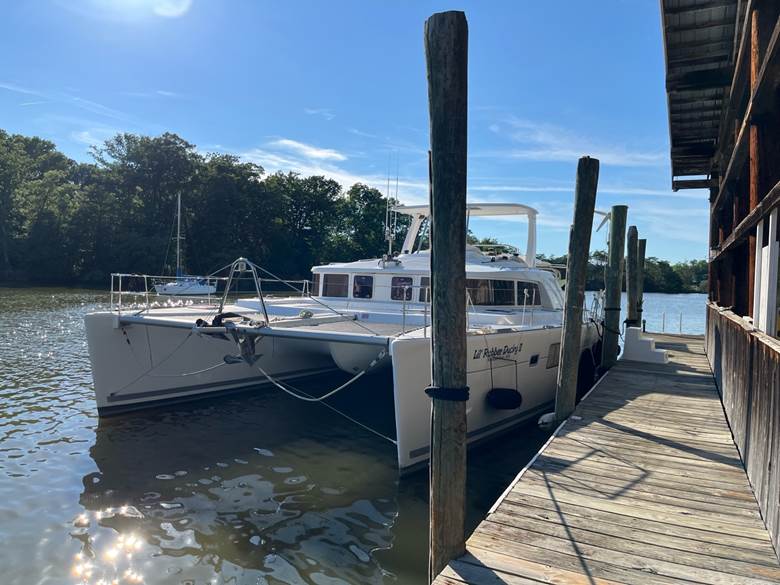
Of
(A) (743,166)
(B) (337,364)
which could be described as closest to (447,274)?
(A) (743,166)

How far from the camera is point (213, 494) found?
625 centimetres

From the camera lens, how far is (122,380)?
8.92 metres

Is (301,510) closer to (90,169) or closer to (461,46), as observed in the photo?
(461,46)

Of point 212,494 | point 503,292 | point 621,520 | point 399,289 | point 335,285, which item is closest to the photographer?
point 621,520

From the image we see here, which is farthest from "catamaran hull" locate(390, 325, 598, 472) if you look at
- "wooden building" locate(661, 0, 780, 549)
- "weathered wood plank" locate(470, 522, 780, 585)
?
"wooden building" locate(661, 0, 780, 549)

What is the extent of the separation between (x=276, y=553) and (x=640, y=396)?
6.06 meters

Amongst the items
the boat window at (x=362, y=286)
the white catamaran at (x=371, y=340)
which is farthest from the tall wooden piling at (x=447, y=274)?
the boat window at (x=362, y=286)

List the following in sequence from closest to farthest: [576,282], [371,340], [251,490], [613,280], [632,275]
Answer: [251,490] → [371,340] → [576,282] → [613,280] → [632,275]

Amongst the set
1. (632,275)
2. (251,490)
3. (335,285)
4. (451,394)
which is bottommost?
(251,490)

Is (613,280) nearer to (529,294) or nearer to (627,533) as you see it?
(529,294)

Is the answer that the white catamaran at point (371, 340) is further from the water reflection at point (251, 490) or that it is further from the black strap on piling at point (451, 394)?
the black strap on piling at point (451, 394)

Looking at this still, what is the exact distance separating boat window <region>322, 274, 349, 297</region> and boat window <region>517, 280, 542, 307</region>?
3375mm

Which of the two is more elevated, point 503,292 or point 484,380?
point 503,292

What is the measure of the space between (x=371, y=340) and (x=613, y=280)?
Answer: 6.36 m
